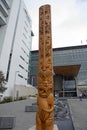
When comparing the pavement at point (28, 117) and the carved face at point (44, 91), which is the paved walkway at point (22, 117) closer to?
the pavement at point (28, 117)

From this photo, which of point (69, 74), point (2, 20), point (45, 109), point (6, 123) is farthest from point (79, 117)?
point (69, 74)

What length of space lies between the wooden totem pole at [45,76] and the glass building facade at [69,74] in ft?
153

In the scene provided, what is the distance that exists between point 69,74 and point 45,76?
48431 mm

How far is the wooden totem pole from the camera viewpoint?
6.68m

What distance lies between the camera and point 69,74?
5462cm

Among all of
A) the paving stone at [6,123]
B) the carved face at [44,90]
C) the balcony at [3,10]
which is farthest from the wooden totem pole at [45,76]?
the balcony at [3,10]

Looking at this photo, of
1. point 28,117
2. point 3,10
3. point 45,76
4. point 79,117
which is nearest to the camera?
point 45,76

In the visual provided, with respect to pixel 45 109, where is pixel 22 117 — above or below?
below

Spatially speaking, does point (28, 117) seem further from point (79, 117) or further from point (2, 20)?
point (2, 20)

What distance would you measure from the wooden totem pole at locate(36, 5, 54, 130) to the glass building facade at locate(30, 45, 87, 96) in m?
46.5

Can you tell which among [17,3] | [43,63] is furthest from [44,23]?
[17,3]

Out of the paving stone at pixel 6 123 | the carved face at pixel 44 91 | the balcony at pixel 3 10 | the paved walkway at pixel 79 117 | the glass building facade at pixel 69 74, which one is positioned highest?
the balcony at pixel 3 10

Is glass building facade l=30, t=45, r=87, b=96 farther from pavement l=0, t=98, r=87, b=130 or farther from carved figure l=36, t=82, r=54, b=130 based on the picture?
carved figure l=36, t=82, r=54, b=130

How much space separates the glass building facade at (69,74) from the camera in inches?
2263
